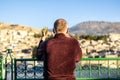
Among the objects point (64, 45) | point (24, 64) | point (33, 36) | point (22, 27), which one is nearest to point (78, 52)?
point (64, 45)

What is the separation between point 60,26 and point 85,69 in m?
5.26

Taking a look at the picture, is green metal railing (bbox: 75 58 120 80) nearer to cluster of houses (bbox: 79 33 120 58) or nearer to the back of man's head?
the back of man's head

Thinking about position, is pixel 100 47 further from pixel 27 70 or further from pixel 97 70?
pixel 27 70

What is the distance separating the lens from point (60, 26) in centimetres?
607

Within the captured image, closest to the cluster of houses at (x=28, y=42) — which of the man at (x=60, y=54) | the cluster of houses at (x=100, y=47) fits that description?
the cluster of houses at (x=100, y=47)

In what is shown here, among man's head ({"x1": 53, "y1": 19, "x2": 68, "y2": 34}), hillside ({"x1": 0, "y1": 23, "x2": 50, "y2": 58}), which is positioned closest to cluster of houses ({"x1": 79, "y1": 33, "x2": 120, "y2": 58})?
hillside ({"x1": 0, "y1": 23, "x2": 50, "y2": 58})

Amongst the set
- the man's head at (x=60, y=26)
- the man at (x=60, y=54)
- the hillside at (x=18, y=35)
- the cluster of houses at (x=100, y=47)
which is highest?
the man's head at (x=60, y=26)

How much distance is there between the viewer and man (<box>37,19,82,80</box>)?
6051 millimetres

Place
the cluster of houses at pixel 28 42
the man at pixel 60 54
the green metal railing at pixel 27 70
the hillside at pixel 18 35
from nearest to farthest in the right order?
the man at pixel 60 54 < the green metal railing at pixel 27 70 < the cluster of houses at pixel 28 42 < the hillside at pixel 18 35

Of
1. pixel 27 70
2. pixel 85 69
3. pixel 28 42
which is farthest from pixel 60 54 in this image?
pixel 28 42

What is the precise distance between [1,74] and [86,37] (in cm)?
4262

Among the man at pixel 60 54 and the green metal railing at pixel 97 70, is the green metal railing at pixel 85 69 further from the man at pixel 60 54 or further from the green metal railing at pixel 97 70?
the man at pixel 60 54

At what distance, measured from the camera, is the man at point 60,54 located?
6.05 metres

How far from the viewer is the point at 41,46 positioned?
627cm
